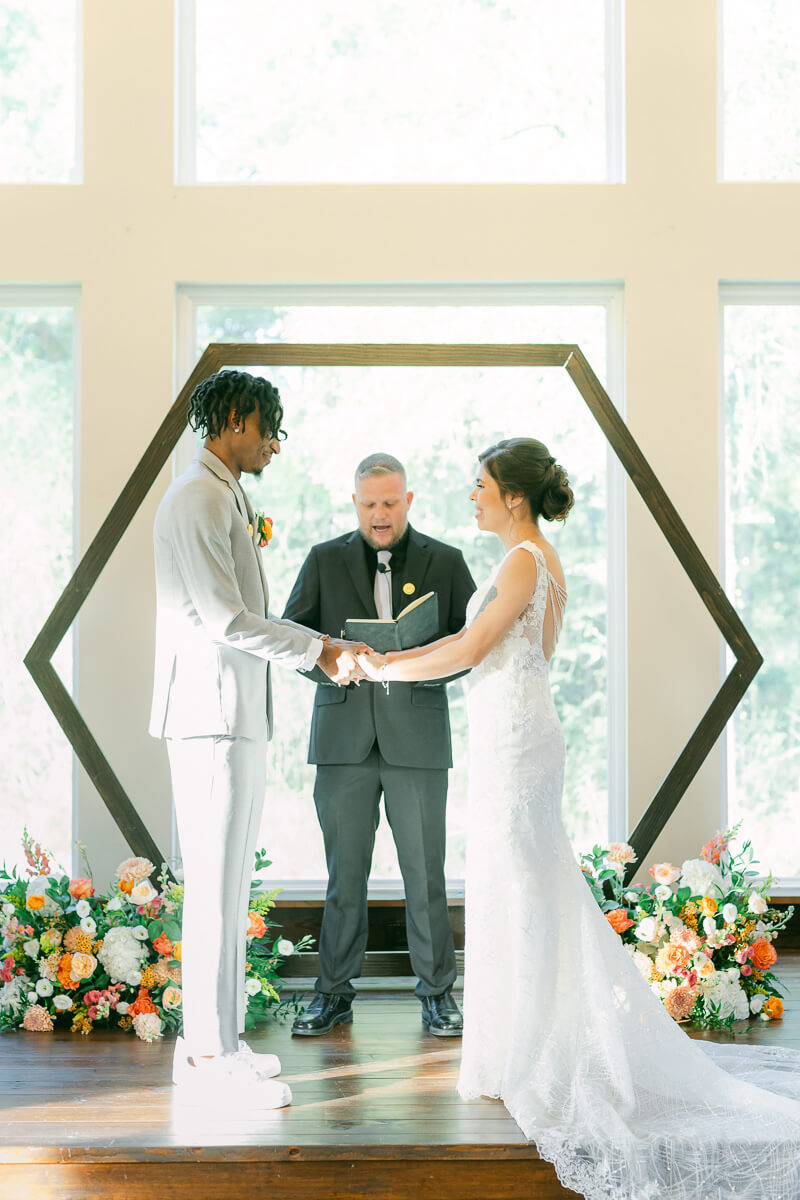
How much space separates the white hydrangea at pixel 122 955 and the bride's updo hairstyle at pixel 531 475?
187cm

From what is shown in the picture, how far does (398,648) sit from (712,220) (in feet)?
7.68

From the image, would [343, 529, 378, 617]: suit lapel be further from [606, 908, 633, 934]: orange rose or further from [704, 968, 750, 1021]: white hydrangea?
[704, 968, 750, 1021]: white hydrangea

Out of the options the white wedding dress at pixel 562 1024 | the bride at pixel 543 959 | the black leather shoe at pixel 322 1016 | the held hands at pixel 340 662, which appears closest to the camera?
the white wedding dress at pixel 562 1024

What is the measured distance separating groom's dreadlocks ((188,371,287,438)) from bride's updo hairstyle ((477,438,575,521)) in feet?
1.90

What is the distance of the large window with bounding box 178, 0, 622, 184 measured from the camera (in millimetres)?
4637

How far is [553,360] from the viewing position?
397 centimetres

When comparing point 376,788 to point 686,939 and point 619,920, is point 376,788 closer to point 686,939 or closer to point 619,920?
point 619,920

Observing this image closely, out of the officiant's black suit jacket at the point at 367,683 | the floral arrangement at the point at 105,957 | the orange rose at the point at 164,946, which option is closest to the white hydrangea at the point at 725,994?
the officiant's black suit jacket at the point at 367,683

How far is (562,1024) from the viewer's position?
278 cm

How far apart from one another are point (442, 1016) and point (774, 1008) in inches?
42.0

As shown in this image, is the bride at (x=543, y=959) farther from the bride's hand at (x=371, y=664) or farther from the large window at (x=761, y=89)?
the large window at (x=761, y=89)

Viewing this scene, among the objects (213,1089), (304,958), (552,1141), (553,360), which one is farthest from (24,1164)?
(553,360)

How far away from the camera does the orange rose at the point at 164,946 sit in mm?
3635

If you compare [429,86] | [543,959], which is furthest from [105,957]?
[429,86]
